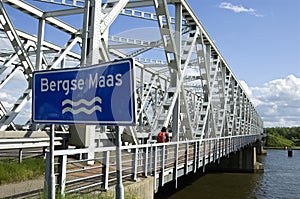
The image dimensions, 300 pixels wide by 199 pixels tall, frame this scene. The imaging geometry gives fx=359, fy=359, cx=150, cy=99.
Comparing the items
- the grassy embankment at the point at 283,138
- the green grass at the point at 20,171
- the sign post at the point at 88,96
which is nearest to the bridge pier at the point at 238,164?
the green grass at the point at 20,171

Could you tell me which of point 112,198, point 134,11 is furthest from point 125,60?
point 134,11

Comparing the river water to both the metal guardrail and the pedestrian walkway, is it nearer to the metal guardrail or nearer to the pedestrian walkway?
the metal guardrail

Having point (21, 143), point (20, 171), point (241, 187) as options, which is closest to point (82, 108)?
point (20, 171)

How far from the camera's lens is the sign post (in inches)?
140

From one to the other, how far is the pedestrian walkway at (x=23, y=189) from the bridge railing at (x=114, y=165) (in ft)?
1.72

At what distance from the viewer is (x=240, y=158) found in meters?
38.4

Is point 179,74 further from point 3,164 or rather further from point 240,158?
point 240,158

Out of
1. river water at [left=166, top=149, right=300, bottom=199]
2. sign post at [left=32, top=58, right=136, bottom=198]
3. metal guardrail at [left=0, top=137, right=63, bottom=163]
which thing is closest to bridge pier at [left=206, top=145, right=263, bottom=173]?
river water at [left=166, top=149, right=300, bottom=199]

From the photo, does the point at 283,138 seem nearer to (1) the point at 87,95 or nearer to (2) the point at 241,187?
(2) the point at 241,187

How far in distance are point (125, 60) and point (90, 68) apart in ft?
1.87

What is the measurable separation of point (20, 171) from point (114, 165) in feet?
7.05

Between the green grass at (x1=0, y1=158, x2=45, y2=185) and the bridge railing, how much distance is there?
28.5 inches

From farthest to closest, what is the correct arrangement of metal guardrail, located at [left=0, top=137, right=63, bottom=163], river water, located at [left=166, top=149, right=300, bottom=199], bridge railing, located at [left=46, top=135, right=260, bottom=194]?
river water, located at [left=166, top=149, right=300, bottom=199], metal guardrail, located at [left=0, top=137, right=63, bottom=163], bridge railing, located at [left=46, top=135, right=260, bottom=194]

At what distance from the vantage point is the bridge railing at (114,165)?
20.9 ft
